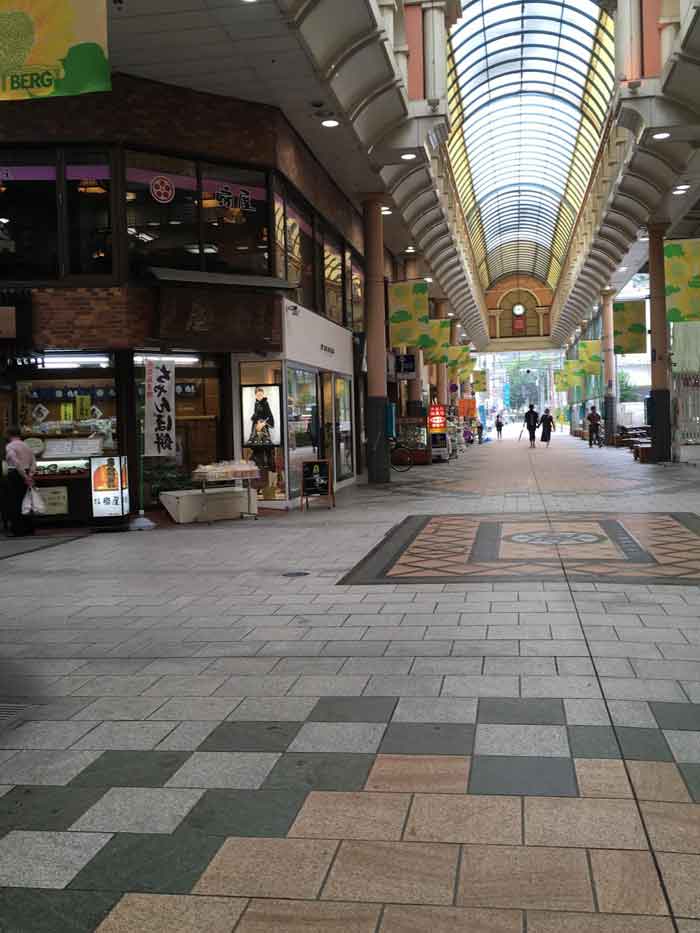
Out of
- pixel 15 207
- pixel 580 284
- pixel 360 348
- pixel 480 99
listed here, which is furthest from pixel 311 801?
pixel 580 284

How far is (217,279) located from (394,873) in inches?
508

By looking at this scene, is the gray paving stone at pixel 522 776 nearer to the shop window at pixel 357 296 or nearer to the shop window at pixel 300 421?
the shop window at pixel 300 421

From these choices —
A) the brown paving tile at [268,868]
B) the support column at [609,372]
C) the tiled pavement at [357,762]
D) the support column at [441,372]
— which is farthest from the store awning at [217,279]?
the support column at [441,372]

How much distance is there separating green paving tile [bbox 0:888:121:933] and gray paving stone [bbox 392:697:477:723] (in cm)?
195

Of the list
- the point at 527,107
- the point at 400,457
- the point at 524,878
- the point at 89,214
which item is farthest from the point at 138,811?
the point at 527,107

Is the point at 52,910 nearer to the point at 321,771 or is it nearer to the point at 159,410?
the point at 321,771

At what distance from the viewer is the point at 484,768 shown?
3.80 meters

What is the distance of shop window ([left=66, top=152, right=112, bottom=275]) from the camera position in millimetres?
14297

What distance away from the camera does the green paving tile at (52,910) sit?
2711mm

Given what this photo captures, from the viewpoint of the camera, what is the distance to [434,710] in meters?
4.64

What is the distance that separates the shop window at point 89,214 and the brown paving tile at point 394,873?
1266 cm

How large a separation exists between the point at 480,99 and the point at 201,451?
72.8 ft

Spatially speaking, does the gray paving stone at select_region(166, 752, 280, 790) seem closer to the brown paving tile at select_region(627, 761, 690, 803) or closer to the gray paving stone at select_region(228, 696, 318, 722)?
the gray paving stone at select_region(228, 696, 318, 722)

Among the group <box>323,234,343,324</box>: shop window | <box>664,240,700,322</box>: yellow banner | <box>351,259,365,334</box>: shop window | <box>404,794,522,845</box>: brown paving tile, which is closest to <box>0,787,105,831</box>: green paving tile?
→ <box>404,794,522,845</box>: brown paving tile
